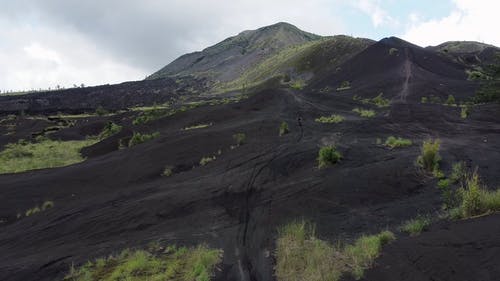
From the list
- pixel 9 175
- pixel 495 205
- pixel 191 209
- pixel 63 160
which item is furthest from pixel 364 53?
pixel 495 205

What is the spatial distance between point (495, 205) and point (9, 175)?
103ft

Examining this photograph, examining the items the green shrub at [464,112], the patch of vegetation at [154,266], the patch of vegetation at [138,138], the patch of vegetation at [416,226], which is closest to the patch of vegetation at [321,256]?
the patch of vegetation at [416,226]

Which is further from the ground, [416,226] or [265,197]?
[416,226]

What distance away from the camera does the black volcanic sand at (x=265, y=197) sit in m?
10.1

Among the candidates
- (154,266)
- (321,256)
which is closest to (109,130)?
(154,266)

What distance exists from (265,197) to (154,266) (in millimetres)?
4967

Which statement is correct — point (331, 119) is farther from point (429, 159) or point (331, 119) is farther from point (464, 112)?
point (429, 159)

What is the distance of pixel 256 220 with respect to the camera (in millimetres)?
14805

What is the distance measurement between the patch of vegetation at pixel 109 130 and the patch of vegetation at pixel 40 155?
1753 millimetres

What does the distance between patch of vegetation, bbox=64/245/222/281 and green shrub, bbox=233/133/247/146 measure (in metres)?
14.1

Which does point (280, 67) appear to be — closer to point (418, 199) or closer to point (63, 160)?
point (63, 160)

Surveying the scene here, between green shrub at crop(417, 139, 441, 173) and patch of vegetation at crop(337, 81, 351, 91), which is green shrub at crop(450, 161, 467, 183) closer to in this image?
green shrub at crop(417, 139, 441, 173)

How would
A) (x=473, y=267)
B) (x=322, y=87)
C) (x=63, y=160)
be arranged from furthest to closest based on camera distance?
1. (x=322, y=87)
2. (x=63, y=160)
3. (x=473, y=267)

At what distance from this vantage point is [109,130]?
61.5 metres
